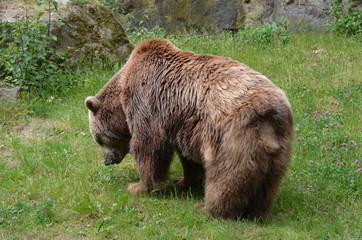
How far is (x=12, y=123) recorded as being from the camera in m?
8.44

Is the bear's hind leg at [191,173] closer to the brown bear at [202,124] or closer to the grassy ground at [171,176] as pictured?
the brown bear at [202,124]

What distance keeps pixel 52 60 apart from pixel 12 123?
1.64 metres

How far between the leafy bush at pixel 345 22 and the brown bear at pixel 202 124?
571 centimetres

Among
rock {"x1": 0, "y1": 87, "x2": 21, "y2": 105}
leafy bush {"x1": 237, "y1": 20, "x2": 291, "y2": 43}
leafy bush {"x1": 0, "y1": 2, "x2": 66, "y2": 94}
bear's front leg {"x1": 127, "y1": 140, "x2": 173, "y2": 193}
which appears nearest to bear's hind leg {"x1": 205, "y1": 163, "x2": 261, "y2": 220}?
bear's front leg {"x1": 127, "y1": 140, "x2": 173, "y2": 193}

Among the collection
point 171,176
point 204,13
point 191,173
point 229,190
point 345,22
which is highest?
point 345,22

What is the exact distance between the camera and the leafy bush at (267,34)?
11070 mm

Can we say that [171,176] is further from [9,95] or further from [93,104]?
[9,95]

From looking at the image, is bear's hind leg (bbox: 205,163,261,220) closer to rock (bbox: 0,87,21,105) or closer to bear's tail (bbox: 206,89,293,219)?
bear's tail (bbox: 206,89,293,219)

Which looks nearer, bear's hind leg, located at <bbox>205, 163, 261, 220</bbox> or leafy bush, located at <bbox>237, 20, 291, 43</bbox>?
bear's hind leg, located at <bbox>205, 163, 261, 220</bbox>

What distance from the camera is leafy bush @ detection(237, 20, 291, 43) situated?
11070 millimetres

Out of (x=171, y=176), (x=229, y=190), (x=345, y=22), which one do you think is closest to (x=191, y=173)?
(x=171, y=176)

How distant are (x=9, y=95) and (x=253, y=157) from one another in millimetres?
5029

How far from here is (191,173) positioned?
672 centimetres

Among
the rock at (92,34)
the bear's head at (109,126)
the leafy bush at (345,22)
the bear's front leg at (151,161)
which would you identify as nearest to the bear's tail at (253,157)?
the bear's front leg at (151,161)
